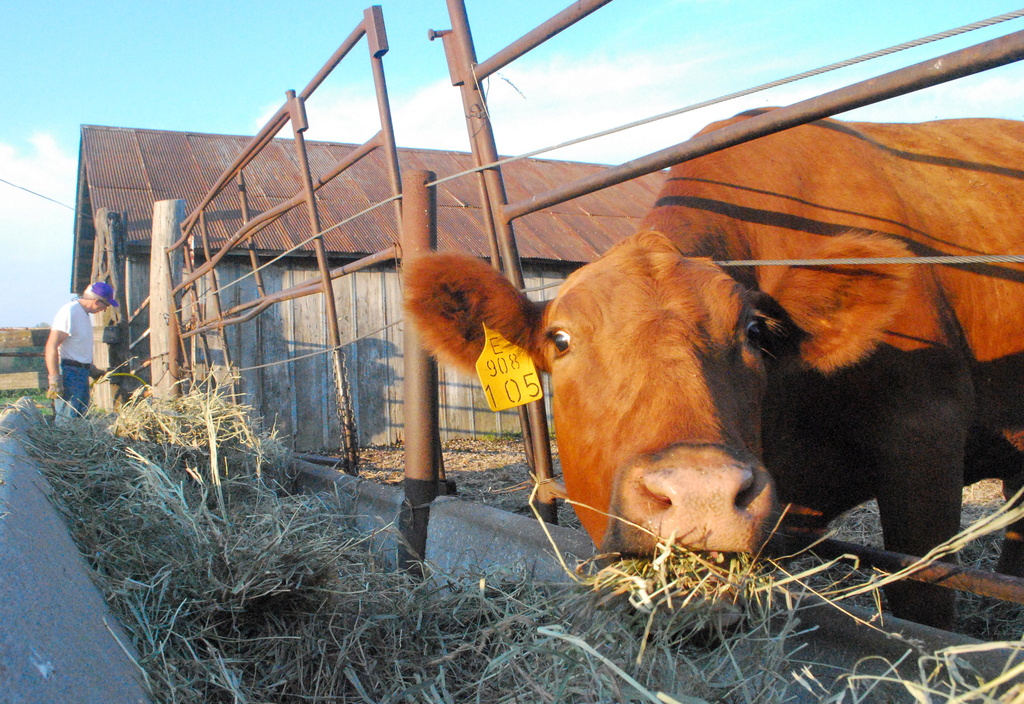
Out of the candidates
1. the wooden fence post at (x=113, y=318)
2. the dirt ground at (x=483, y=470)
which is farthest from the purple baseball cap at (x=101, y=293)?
the dirt ground at (x=483, y=470)

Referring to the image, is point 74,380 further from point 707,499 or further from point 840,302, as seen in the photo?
point 707,499

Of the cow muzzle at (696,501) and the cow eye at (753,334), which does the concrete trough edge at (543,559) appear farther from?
the cow eye at (753,334)

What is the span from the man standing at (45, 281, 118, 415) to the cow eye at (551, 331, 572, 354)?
6.25 metres

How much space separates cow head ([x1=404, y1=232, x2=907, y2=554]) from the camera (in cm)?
150

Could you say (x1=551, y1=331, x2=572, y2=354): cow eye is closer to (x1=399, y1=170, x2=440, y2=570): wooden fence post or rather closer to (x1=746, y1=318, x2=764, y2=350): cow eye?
(x1=746, y1=318, x2=764, y2=350): cow eye

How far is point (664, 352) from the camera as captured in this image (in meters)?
1.86

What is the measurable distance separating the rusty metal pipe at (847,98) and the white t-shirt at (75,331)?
21.6 feet

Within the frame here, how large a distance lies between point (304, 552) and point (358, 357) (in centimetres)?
792

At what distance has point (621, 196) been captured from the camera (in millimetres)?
14102

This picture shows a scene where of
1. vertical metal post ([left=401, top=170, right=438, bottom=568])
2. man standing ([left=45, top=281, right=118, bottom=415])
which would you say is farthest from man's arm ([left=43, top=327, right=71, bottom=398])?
vertical metal post ([left=401, top=170, right=438, bottom=568])

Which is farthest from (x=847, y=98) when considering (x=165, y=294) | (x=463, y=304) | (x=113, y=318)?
(x=113, y=318)

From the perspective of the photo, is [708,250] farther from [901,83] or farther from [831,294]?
[901,83]

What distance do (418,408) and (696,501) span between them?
183 centimetres

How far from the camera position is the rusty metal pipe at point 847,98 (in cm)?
142
